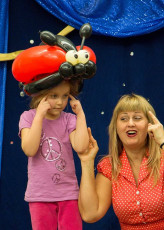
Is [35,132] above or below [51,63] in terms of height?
below

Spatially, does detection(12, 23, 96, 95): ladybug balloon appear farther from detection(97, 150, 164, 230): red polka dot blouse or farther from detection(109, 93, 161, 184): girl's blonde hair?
detection(97, 150, 164, 230): red polka dot blouse

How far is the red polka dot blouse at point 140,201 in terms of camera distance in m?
1.74

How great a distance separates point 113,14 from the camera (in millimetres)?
2502

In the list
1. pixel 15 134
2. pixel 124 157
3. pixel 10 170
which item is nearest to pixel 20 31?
pixel 15 134

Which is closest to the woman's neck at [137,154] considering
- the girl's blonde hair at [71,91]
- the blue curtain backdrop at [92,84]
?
the girl's blonde hair at [71,91]

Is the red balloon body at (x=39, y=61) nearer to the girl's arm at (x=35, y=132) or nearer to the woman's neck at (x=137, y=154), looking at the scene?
the girl's arm at (x=35, y=132)

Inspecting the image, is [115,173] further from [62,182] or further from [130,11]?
[130,11]

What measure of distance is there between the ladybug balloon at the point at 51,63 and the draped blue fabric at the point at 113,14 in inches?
30.4

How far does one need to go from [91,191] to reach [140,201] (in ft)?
0.74

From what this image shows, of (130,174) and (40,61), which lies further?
(130,174)

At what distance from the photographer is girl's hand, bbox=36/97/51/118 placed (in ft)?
5.66

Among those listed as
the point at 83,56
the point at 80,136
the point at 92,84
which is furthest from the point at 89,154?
the point at 92,84

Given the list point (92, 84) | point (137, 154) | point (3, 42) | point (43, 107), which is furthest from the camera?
point (92, 84)

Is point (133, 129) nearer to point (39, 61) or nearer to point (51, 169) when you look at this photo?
point (51, 169)
